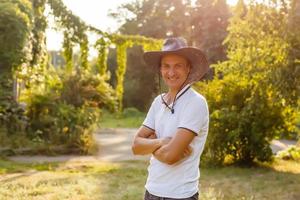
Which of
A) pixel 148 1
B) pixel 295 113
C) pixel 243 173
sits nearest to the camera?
pixel 243 173

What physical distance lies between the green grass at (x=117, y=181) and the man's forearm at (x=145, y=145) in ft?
12.3

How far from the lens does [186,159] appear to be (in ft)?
8.79

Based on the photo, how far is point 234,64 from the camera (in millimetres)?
9344

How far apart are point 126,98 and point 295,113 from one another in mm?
23201

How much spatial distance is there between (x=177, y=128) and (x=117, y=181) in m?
5.59

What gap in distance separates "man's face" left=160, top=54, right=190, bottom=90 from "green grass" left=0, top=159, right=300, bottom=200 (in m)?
4.02

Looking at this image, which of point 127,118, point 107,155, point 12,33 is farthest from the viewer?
point 127,118

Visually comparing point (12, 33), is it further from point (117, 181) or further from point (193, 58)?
point (193, 58)

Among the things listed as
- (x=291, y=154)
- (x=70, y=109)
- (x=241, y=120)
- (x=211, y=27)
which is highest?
(x=211, y=27)

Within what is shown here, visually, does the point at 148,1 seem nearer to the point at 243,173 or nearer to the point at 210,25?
the point at 210,25

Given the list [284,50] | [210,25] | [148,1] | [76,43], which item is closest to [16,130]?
[76,43]

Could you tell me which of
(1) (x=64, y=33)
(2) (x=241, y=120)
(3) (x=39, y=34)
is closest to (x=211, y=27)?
(1) (x=64, y=33)

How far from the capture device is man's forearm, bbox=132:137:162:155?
8.99ft

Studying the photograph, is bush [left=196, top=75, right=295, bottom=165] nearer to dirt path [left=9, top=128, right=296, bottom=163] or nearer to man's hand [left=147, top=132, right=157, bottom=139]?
dirt path [left=9, top=128, right=296, bottom=163]
